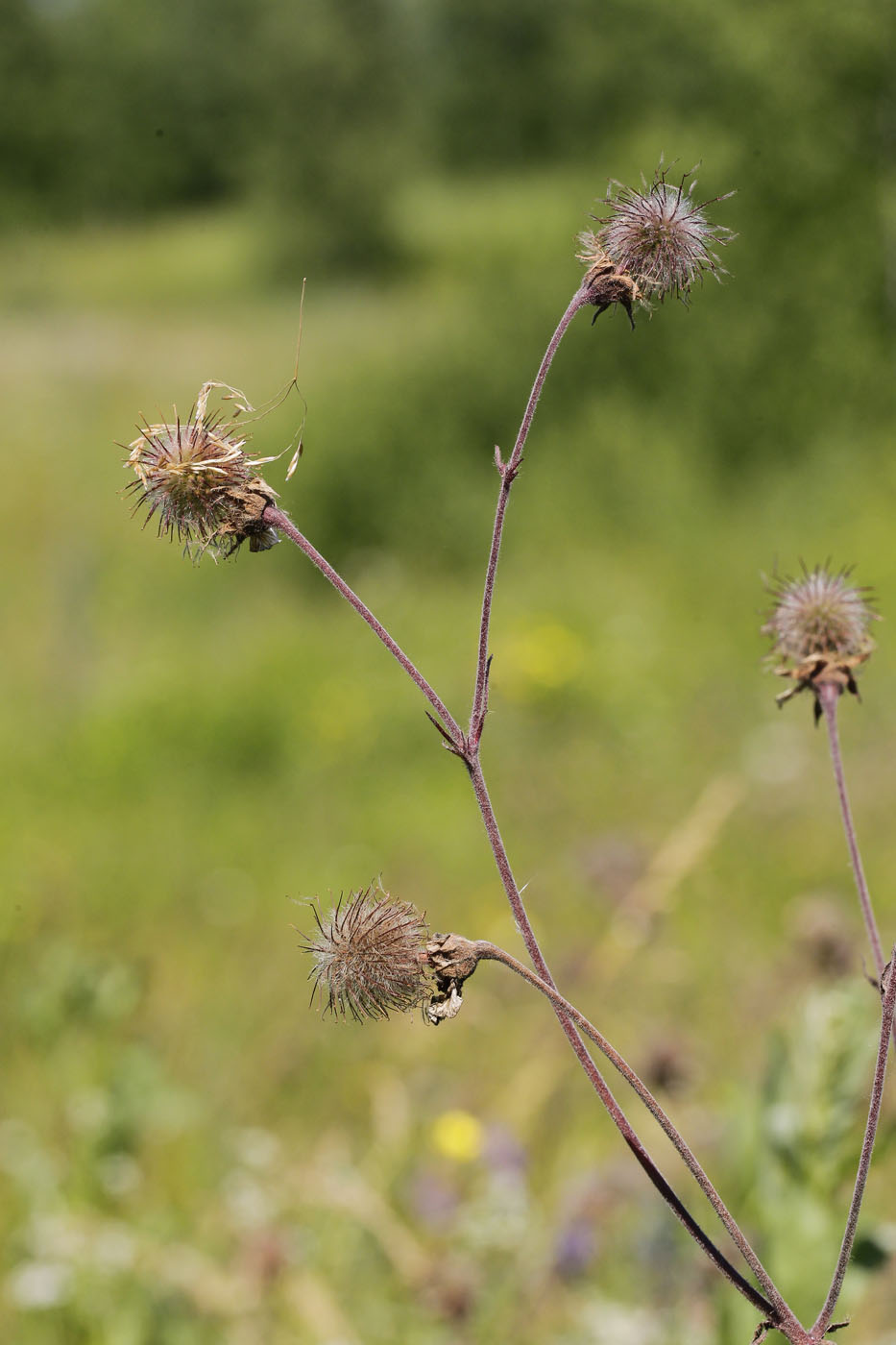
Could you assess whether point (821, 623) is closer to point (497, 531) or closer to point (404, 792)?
point (497, 531)

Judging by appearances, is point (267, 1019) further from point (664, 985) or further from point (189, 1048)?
point (664, 985)

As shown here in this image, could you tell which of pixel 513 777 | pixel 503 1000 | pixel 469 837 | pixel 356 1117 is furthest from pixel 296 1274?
pixel 513 777

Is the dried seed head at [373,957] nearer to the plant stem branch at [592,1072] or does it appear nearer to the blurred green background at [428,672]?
the plant stem branch at [592,1072]

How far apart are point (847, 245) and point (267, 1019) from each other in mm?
9318

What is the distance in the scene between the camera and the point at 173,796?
6379 mm

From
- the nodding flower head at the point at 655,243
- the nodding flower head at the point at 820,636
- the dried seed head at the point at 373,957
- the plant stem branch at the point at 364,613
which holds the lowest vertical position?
the dried seed head at the point at 373,957

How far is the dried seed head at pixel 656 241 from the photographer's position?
37.4 inches

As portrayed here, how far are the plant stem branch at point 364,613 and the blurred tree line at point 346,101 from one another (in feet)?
32.8

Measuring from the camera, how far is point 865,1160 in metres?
0.83

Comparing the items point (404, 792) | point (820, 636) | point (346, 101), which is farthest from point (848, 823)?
point (346, 101)

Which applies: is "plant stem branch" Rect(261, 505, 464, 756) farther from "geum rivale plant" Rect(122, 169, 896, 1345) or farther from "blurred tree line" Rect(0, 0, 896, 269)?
"blurred tree line" Rect(0, 0, 896, 269)

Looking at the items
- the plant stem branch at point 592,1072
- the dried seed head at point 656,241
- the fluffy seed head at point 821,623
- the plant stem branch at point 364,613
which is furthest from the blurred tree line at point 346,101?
the plant stem branch at point 592,1072

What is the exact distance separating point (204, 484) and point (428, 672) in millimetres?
6722

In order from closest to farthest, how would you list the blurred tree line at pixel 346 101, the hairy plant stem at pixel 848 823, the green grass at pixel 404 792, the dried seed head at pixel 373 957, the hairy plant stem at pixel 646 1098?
the hairy plant stem at pixel 646 1098, the dried seed head at pixel 373 957, the hairy plant stem at pixel 848 823, the green grass at pixel 404 792, the blurred tree line at pixel 346 101
